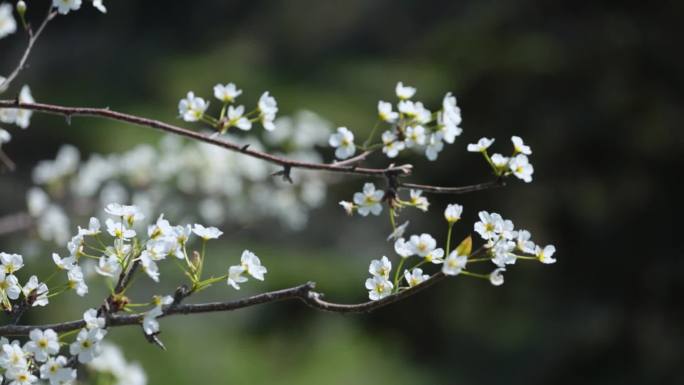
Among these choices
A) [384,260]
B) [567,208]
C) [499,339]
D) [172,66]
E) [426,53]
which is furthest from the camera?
[172,66]

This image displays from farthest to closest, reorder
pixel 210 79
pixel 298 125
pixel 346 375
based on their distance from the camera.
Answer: pixel 210 79, pixel 346 375, pixel 298 125

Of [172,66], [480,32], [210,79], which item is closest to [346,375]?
[480,32]

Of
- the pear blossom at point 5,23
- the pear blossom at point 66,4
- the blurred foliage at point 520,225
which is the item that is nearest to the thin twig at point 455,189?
the pear blossom at point 66,4

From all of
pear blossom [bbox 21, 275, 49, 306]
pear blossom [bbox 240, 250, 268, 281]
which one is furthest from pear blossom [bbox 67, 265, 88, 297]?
pear blossom [bbox 240, 250, 268, 281]

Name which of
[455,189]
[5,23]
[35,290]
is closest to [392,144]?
[455,189]

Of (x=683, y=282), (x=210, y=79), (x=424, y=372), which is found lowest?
(x=424, y=372)

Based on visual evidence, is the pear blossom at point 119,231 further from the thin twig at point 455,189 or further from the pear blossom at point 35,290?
the thin twig at point 455,189

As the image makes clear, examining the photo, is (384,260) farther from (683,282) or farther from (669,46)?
(669,46)
